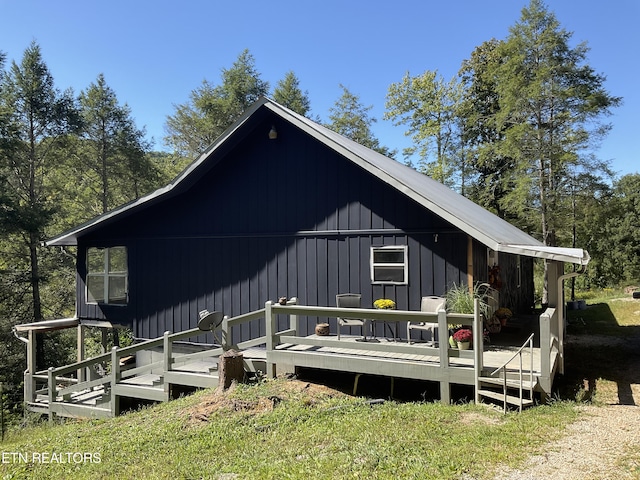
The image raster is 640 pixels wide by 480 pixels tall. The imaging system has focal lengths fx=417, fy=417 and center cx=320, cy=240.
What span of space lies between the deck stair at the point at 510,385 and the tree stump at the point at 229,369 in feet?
12.6

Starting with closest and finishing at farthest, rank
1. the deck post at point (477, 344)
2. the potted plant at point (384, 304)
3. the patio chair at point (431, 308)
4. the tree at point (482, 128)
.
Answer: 1. the deck post at point (477, 344)
2. the patio chair at point (431, 308)
3. the potted plant at point (384, 304)
4. the tree at point (482, 128)

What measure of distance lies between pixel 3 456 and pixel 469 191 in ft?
84.3

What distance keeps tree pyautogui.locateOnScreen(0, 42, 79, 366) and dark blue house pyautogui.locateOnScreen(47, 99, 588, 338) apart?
8.16 metres

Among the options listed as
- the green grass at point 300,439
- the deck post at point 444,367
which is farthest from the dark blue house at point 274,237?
the green grass at point 300,439

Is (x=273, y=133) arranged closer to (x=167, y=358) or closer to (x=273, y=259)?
(x=273, y=259)

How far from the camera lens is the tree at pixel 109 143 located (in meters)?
24.4

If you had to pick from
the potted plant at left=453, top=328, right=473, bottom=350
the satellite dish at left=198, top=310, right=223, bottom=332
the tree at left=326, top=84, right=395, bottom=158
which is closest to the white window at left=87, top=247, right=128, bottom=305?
the satellite dish at left=198, top=310, right=223, bottom=332

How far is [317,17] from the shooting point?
597 inches

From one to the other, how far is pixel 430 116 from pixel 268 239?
2181 cm

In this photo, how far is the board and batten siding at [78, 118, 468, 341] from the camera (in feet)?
28.6

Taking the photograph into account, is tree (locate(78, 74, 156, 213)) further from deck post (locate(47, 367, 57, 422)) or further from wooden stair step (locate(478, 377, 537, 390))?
wooden stair step (locate(478, 377, 537, 390))

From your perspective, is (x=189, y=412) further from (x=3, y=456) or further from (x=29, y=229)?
(x=29, y=229)

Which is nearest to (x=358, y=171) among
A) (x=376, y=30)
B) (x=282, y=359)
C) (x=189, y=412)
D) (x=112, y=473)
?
(x=282, y=359)

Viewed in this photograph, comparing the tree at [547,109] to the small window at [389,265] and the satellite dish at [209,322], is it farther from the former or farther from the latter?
the satellite dish at [209,322]
